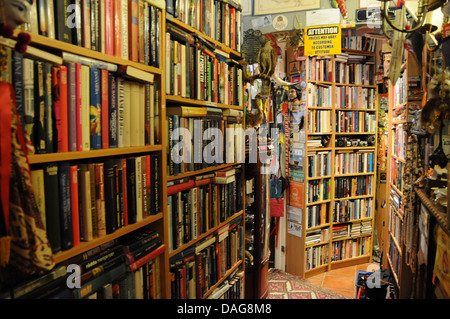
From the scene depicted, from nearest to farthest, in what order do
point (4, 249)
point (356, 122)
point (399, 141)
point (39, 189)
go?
point (4, 249) < point (39, 189) < point (399, 141) < point (356, 122)

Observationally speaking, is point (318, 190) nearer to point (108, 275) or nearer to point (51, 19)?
point (108, 275)

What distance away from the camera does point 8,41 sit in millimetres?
661

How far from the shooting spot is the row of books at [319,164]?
342 centimetres

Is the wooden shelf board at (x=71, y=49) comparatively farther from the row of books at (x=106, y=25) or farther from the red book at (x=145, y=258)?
the red book at (x=145, y=258)

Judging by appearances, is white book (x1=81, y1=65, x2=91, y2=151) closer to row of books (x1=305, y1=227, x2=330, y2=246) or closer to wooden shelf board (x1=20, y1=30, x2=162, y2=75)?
wooden shelf board (x1=20, y1=30, x2=162, y2=75)

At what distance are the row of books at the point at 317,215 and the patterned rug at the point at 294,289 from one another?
65cm

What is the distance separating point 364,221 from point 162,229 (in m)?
3.35

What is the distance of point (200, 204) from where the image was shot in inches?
57.7

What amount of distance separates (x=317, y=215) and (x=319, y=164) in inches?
24.7

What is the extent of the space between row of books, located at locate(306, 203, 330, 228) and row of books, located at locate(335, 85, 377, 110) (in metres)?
1.26

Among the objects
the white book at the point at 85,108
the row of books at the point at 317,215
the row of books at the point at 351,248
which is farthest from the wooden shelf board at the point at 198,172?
the row of books at the point at 351,248

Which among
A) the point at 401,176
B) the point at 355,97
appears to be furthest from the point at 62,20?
the point at 355,97

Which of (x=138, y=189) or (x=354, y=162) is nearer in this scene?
(x=138, y=189)

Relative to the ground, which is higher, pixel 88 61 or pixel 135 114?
pixel 88 61
